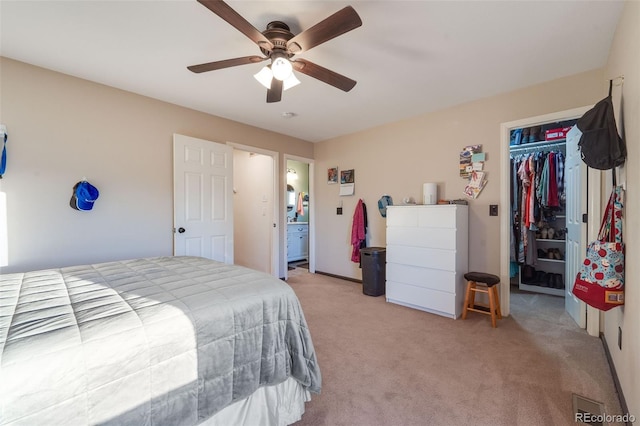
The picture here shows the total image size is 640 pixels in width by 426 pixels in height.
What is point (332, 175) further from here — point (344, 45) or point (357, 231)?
point (344, 45)

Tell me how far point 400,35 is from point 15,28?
2.67 m

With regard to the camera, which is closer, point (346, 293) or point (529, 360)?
point (529, 360)

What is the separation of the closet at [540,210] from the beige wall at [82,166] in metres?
4.45

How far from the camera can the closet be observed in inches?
143

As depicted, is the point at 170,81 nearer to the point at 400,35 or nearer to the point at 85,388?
the point at 400,35

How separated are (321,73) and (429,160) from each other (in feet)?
6.81

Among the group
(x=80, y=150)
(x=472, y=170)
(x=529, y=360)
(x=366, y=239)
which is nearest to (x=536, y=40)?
(x=472, y=170)

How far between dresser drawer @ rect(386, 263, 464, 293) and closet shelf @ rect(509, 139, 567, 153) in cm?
234

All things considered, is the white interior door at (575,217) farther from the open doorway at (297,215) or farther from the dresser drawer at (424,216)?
the open doorway at (297,215)

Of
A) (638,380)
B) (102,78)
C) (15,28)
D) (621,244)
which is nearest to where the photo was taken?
(638,380)

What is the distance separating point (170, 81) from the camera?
263 cm

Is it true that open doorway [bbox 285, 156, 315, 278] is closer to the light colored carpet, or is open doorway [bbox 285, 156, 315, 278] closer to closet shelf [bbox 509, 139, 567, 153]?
the light colored carpet

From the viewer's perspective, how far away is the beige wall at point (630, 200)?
1.32 m

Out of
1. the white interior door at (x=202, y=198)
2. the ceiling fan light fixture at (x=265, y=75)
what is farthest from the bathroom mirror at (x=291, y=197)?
the ceiling fan light fixture at (x=265, y=75)
